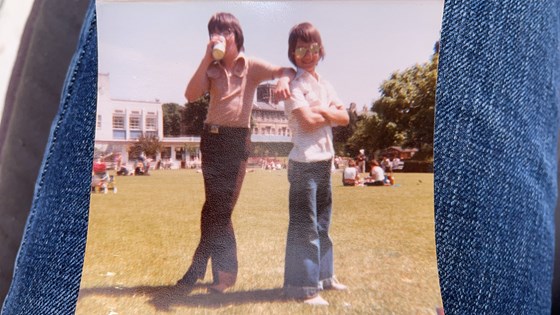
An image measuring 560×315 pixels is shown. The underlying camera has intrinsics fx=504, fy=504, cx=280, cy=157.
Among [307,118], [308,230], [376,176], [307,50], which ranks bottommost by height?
[308,230]

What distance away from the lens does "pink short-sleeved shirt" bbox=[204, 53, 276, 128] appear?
2.88ft

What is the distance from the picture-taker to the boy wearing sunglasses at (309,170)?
0.88 m

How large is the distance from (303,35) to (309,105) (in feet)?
0.40

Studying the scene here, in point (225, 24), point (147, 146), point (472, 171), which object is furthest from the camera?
point (147, 146)

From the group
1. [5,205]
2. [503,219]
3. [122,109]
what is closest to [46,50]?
[122,109]

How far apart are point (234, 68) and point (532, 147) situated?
1.62 feet

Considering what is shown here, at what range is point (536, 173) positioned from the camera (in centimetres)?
75

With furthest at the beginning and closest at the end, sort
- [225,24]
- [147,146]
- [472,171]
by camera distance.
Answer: [147,146]
[225,24]
[472,171]

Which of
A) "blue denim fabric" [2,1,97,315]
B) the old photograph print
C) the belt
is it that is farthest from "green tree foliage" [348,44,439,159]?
"blue denim fabric" [2,1,97,315]

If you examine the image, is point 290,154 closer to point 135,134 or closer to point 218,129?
point 218,129

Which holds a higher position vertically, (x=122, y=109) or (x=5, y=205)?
(x=122, y=109)

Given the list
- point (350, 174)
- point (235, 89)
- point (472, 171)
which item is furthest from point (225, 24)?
point (472, 171)

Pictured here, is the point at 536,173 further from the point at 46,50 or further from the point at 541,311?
the point at 46,50

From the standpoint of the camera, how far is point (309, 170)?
3.06 feet
